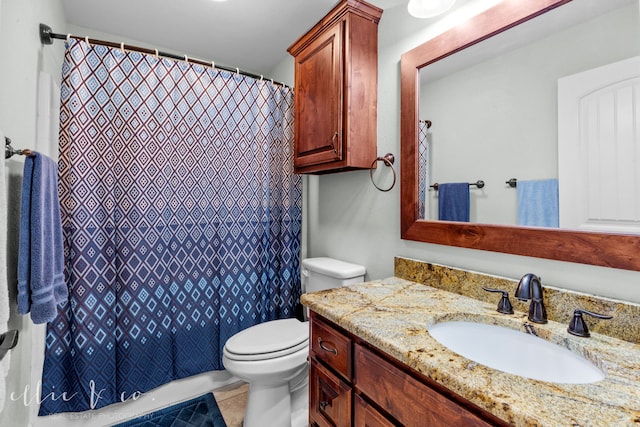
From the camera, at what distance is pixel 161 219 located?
1.67 metres

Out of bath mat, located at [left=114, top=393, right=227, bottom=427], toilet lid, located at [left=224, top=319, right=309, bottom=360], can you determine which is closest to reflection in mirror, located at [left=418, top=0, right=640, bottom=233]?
toilet lid, located at [left=224, top=319, right=309, bottom=360]

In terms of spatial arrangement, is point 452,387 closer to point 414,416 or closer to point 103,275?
point 414,416

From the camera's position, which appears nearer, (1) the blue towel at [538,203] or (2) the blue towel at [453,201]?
(1) the blue towel at [538,203]

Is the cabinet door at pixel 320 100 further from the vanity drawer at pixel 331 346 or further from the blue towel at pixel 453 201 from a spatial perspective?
the vanity drawer at pixel 331 346

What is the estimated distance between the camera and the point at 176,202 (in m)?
1.72

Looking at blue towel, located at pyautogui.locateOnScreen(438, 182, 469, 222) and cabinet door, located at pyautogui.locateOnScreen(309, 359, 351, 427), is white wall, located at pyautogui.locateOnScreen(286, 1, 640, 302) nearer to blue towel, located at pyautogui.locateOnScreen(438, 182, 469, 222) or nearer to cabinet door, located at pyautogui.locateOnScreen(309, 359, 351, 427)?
blue towel, located at pyautogui.locateOnScreen(438, 182, 469, 222)

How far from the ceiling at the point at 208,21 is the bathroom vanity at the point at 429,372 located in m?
1.46

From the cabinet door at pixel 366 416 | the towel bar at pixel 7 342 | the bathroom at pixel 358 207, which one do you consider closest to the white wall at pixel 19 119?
the bathroom at pixel 358 207

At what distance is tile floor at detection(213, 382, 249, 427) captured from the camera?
1.67m

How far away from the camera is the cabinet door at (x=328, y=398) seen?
928mm

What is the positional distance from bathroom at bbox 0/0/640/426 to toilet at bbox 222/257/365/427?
0.21m

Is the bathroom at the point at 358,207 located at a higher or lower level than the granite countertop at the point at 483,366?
higher

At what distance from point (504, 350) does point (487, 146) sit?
2.33 feet

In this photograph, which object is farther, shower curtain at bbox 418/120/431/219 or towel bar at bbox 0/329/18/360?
shower curtain at bbox 418/120/431/219
